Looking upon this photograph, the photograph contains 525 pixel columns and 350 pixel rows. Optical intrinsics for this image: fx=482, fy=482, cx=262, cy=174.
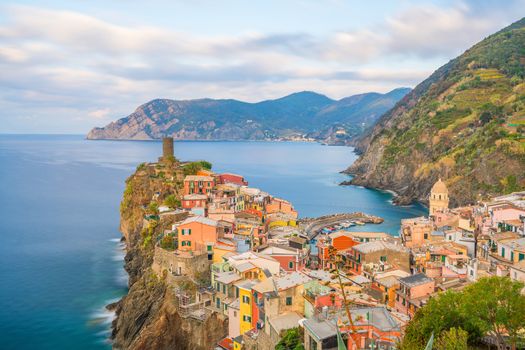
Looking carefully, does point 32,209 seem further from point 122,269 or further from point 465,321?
point 465,321

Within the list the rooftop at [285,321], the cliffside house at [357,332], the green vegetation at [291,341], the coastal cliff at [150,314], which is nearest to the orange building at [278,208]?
the coastal cliff at [150,314]

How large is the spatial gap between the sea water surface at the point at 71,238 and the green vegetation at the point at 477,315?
26114 mm

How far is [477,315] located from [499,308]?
788mm

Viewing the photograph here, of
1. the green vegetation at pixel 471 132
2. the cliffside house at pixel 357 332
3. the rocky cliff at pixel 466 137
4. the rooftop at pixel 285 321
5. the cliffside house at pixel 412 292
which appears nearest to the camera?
the cliffside house at pixel 357 332

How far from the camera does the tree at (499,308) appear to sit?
1698 centimetres

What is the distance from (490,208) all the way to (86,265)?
137 ft

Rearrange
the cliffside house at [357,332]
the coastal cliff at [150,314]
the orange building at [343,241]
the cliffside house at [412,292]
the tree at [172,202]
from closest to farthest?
the cliffside house at [357,332] < the cliffside house at [412,292] < the coastal cliff at [150,314] < the orange building at [343,241] < the tree at [172,202]

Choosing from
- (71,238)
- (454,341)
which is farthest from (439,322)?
(71,238)

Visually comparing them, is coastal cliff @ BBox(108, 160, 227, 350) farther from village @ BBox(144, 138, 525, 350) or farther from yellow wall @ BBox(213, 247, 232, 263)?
yellow wall @ BBox(213, 247, 232, 263)

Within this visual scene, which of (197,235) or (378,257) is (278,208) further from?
(378,257)

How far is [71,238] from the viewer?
65.2 meters

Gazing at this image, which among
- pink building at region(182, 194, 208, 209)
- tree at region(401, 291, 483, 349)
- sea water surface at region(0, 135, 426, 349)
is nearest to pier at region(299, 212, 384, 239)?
sea water surface at region(0, 135, 426, 349)

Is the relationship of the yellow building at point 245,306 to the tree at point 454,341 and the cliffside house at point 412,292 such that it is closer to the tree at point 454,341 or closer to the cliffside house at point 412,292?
the cliffside house at point 412,292

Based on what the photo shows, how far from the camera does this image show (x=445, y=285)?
30.3 m
